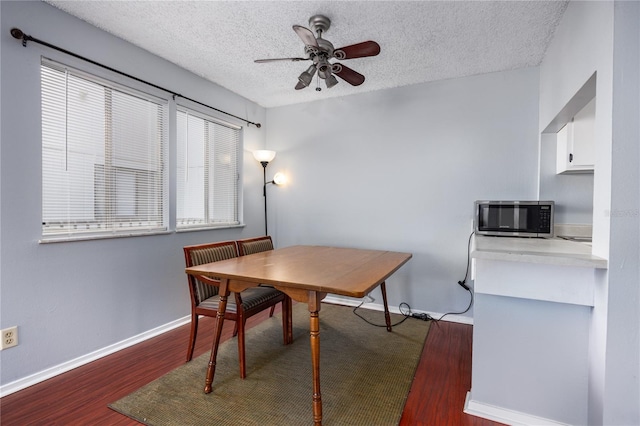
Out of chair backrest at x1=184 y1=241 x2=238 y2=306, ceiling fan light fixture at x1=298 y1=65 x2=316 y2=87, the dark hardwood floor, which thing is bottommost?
the dark hardwood floor

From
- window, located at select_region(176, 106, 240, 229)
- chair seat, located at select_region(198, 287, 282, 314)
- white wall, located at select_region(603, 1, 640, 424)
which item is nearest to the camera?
white wall, located at select_region(603, 1, 640, 424)

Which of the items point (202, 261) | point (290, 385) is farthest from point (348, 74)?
point (290, 385)

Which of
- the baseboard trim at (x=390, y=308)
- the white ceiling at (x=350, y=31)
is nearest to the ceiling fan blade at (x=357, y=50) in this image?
the white ceiling at (x=350, y=31)

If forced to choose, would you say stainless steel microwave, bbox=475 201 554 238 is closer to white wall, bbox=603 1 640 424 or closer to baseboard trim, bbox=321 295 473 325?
baseboard trim, bbox=321 295 473 325

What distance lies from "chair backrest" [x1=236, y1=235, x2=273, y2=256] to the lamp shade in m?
1.13

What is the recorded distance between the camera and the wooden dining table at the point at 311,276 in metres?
1.51

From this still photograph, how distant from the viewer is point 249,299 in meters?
2.12

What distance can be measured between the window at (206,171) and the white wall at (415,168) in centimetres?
69

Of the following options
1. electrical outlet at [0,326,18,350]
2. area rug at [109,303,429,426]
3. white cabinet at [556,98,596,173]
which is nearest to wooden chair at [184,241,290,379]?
area rug at [109,303,429,426]

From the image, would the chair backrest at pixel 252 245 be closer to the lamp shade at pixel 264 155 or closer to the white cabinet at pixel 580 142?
the lamp shade at pixel 264 155

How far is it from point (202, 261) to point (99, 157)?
1089mm

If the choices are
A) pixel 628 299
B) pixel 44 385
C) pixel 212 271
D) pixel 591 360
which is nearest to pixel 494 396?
pixel 591 360

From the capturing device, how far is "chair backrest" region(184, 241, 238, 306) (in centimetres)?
210

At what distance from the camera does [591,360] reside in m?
1.38
